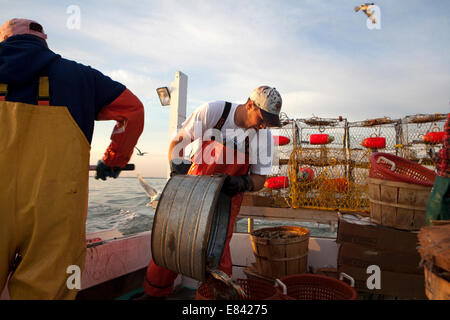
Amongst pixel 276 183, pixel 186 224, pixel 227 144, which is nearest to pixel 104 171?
pixel 186 224

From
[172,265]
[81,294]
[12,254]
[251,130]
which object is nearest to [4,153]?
[12,254]

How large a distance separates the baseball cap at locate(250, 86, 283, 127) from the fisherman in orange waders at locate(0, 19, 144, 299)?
1.58 metres

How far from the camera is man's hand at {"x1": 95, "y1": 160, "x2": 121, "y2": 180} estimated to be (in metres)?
1.91

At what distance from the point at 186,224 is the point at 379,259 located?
224 cm

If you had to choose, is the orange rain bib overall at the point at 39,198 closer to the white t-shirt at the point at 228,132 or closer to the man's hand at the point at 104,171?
the man's hand at the point at 104,171

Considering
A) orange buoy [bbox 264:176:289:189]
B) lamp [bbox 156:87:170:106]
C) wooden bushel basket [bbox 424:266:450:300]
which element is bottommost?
wooden bushel basket [bbox 424:266:450:300]

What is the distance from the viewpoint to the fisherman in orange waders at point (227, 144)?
105 inches

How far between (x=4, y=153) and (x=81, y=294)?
1800mm

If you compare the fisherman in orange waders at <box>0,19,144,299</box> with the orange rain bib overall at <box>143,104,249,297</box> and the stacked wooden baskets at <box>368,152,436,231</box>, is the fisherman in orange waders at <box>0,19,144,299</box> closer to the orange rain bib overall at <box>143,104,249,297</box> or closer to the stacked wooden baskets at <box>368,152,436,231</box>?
the orange rain bib overall at <box>143,104,249,297</box>

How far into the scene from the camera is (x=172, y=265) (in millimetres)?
1958

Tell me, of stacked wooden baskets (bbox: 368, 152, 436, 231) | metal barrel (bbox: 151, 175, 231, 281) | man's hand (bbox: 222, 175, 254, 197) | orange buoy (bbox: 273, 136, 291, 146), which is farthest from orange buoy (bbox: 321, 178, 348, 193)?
metal barrel (bbox: 151, 175, 231, 281)

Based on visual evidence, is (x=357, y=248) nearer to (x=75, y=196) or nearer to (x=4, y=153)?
(x=75, y=196)

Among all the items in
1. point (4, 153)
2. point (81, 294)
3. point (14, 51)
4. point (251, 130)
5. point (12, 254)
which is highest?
point (14, 51)

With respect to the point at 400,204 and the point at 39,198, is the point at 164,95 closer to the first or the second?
the point at 39,198
